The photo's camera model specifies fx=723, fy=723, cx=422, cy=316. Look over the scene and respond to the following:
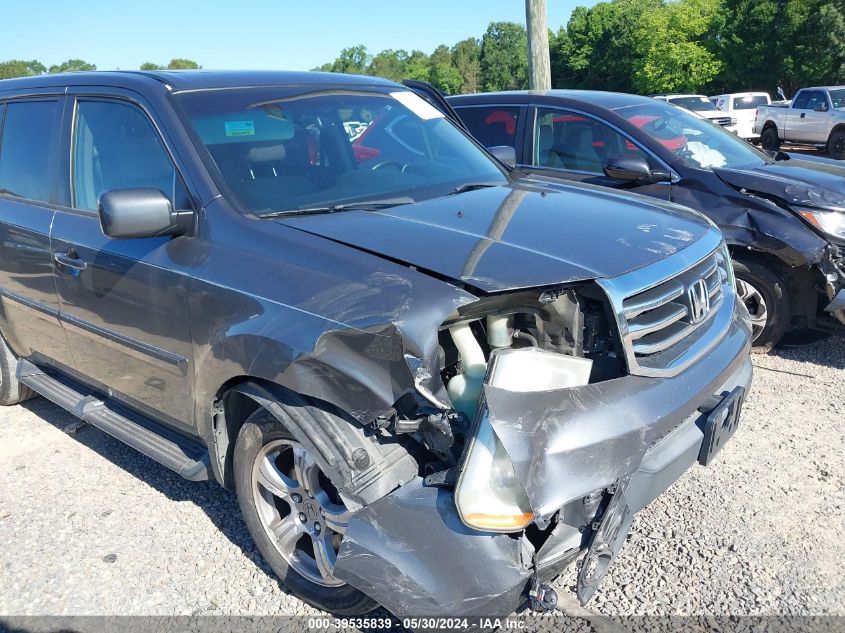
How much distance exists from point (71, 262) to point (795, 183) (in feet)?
14.4

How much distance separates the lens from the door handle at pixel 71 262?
3.31 m

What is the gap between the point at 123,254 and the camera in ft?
10.1

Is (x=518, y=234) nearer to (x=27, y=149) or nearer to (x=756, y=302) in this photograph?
(x=27, y=149)

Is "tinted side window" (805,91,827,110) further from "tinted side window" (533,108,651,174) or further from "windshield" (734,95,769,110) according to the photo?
"tinted side window" (533,108,651,174)

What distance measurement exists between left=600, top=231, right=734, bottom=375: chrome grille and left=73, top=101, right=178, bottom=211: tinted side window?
6.13 feet

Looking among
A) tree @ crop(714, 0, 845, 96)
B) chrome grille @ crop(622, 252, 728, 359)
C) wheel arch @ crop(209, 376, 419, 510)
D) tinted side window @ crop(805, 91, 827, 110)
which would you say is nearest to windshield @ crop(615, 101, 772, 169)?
chrome grille @ crop(622, 252, 728, 359)

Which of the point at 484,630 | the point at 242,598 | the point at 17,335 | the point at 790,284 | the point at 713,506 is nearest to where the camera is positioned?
the point at 484,630

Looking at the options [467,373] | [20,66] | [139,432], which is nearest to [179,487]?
[139,432]

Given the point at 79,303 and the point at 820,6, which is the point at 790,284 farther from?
the point at 820,6

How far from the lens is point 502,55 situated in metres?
83.1

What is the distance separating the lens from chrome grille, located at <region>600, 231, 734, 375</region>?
2.34 meters

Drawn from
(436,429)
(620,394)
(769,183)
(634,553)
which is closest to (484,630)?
(436,429)

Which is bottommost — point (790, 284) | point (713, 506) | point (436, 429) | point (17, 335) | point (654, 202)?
point (713, 506)

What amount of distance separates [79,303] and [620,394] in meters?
2.53
